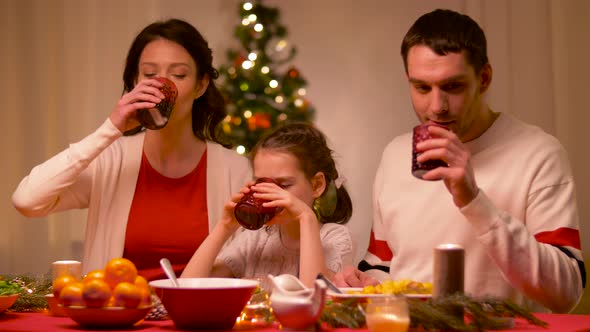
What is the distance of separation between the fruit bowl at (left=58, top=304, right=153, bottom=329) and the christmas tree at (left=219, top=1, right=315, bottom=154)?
2.83 meters

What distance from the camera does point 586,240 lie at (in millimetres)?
3777

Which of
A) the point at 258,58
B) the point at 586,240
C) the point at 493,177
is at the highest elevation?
the point at 258,58

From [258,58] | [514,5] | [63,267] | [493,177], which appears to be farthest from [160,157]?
[514,5]

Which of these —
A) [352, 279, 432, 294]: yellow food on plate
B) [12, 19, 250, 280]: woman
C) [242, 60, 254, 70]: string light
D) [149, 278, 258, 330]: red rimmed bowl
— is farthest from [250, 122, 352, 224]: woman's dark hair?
[242, 60, 254, 70]: string light

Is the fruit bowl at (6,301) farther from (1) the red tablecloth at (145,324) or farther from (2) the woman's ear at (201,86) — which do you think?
(2) the woman's ear at (201,86)

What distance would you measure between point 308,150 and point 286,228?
0.26 m

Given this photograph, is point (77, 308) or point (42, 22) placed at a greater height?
point (42, 22)

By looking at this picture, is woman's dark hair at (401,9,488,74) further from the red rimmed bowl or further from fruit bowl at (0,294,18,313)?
fruit bowl at (0,294,18,313)

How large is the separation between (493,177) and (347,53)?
106 inches

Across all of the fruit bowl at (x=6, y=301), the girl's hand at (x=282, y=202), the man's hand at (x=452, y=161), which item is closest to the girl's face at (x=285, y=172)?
the girl's hand at (x=282, y=202)

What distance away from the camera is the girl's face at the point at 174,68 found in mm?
2764

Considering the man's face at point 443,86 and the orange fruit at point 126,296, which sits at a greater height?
the man's face at point 443,86

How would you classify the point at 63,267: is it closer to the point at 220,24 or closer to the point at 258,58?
the point at 258,58

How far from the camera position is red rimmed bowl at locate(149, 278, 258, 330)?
153 cm
